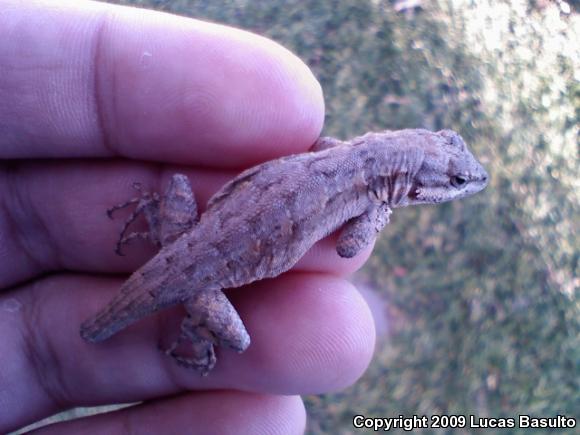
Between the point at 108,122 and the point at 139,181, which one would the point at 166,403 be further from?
the point at 108,122

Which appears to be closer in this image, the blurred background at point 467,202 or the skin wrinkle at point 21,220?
the skin wrinkle at point 21,220

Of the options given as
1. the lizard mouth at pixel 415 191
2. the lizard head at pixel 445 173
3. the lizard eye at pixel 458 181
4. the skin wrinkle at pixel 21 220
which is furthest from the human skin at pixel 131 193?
the lizard eye at pixel 458 181

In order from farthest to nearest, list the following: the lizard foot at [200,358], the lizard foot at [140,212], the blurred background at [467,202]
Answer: the blurred background at [467,202] < the lizard foot at [140,212] < the lizard foot at [200,358]

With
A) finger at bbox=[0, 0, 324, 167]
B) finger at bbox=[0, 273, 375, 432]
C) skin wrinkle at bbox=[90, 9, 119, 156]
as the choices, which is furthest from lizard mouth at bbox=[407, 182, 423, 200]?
skin wrinkle at bbox=[90, 9, 119, 156]

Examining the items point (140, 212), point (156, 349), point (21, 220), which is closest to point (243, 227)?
point (140, 212)

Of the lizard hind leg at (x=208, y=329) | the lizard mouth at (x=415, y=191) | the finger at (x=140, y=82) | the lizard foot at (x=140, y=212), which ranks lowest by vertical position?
the lizard hind leg at (x=208, y=329)

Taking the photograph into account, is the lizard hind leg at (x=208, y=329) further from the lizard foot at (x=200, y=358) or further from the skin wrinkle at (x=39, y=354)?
the skin wrinkle at (x=39, y=354)

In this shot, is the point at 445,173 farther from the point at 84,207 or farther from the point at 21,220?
the point at 21,220
